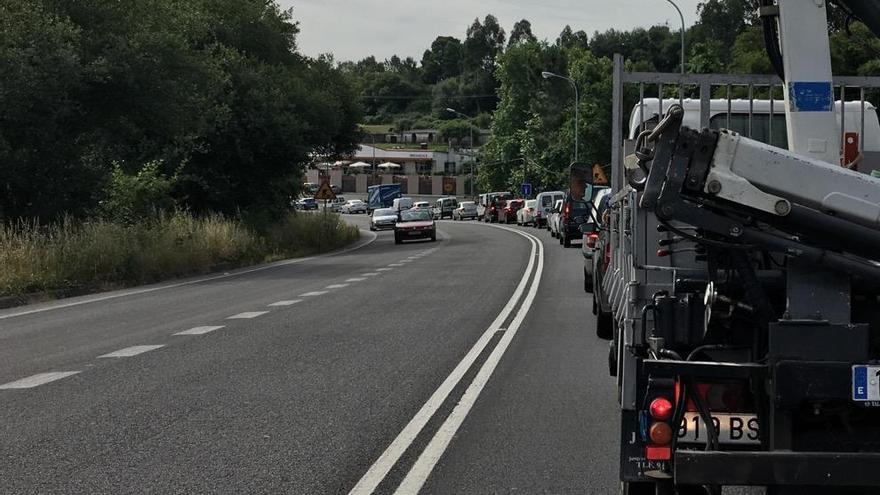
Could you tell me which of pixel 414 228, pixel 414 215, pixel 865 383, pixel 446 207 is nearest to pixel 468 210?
pixel 446 207

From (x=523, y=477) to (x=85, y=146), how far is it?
22818mm

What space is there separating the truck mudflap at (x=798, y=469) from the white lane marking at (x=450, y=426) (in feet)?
7.73

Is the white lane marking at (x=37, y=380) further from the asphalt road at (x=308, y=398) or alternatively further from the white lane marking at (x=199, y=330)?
the white lane marking at (x=199, y=330)

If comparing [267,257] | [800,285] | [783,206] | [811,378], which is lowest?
[267,257]

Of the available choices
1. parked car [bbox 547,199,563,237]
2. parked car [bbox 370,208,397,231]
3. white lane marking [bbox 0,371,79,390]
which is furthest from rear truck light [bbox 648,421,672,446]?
parked car [bbox 370,208,397,231]

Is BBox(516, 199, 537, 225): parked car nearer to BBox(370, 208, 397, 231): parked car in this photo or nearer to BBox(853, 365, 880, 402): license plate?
BBox(370, 208, 397, 231): parked car

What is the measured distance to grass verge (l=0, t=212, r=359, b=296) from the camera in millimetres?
21938

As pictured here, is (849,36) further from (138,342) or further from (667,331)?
(138,342)

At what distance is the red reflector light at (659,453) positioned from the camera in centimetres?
494

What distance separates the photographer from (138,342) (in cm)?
1358

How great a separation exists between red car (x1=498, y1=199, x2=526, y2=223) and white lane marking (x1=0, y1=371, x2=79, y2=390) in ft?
212

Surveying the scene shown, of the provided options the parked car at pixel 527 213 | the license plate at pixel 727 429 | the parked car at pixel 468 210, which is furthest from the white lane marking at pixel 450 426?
the parked car at pixel 468 210

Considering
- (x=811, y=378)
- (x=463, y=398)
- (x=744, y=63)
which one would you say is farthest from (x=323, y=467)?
(x=744, y=63)

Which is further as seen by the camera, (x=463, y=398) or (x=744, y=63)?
(x=744, y=63)
